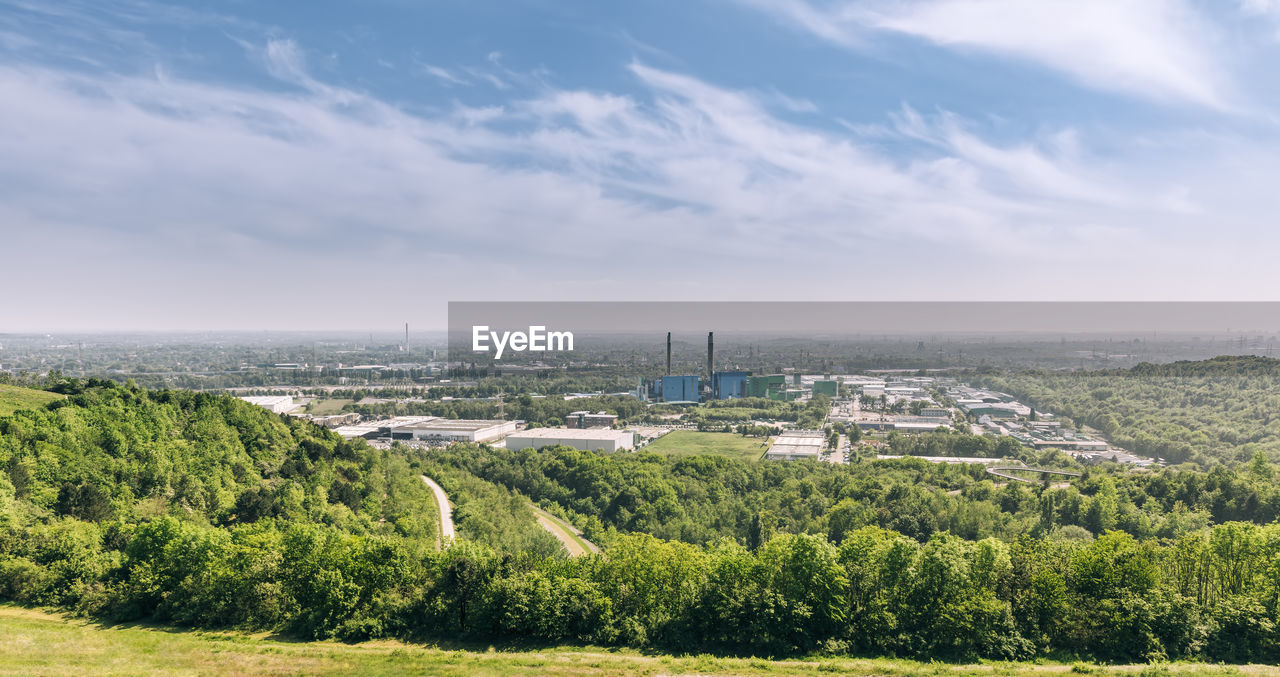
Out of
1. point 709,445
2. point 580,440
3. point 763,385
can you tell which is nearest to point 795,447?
point 709,445

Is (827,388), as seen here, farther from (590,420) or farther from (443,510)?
(443,510)

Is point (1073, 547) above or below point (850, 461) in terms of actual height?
above

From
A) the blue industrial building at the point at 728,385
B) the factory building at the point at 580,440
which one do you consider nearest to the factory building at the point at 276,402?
the factory building at the point at 580,440

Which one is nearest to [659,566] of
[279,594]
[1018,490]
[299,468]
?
[279,594]

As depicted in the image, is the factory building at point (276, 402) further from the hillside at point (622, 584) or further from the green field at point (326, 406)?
the hillside at point (622, 584)

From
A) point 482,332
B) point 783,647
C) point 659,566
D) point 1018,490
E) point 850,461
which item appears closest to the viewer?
point 783,647

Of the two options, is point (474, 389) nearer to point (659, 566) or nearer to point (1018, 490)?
point (1018, 490)
